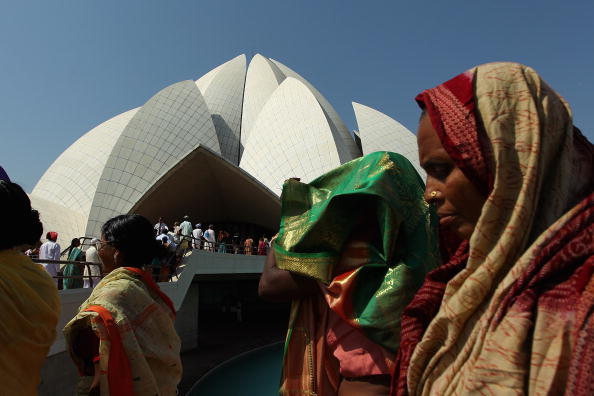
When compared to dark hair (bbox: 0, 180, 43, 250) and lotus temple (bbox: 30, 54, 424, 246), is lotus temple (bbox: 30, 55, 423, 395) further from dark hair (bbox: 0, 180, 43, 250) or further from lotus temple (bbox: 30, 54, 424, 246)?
dark hair (bbox: 0, 180, 43, 250)

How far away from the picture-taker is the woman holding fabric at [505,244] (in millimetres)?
490

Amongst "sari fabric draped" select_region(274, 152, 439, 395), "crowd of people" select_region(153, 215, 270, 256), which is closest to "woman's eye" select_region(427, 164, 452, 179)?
"sari fabric draped" select_region(274, 152, 439, 395)

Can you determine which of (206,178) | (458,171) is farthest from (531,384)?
(206,178)

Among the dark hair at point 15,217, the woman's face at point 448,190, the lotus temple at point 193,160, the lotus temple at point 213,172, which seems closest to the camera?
the woman's face at point 448,190

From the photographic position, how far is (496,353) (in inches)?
20.7

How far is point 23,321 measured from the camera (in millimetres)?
1271

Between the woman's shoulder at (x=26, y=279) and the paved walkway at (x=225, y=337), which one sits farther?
the paved walkway at (x=225, y=337)

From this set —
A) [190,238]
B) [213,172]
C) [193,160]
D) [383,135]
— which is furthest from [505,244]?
[383,135]

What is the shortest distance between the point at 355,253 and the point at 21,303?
1.01 metres

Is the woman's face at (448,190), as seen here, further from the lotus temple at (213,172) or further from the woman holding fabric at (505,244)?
the lotus temple at (213,172)

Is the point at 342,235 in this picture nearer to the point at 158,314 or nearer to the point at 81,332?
the point at 158,314

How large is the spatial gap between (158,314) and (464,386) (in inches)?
51.3

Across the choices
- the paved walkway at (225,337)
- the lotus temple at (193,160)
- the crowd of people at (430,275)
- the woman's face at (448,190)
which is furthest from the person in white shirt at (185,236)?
the woman's face at (448,190)

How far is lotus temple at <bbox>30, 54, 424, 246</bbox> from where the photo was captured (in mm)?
14109
